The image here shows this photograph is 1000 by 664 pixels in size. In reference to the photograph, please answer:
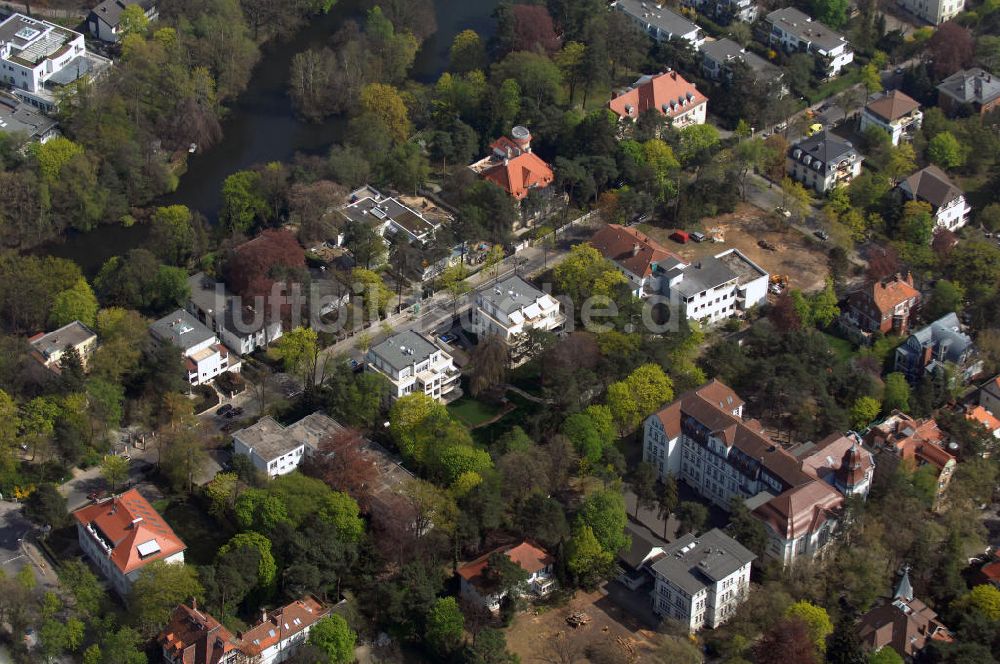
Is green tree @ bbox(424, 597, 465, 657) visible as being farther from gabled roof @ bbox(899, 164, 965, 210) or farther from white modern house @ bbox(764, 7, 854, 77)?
white modern house @ bbox(764, 7, 854, 77)

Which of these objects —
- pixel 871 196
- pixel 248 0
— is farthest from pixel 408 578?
pixel 248 0

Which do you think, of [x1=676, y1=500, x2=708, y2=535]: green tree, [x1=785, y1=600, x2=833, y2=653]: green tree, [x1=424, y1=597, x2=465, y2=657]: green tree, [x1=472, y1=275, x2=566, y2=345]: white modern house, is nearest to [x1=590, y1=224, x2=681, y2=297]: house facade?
[x1=472, y1=275, x2=566, y2=345]: white modern house

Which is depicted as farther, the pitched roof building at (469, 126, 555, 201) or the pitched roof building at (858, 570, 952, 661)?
the pitched roof building at (469, 126, 555, 201)

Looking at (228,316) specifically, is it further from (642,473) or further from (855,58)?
(855,58)

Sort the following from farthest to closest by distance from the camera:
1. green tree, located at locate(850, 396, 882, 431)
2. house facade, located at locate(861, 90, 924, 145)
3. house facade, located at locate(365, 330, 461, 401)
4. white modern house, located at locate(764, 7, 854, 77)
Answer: white modern house, located at locate(764, 7, 854, 77) → house facade, located at locate(861, 90, 924, 145) → house facade, located at locate(365, 330, 461, 401) → green tree, located at locate(850, 396, 882, 431)

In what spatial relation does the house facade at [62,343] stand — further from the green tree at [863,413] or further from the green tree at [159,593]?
the green tree at [863,413]

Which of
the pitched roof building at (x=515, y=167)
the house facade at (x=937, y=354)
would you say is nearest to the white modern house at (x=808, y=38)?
the pitched roof building at (x=515, y=167)
